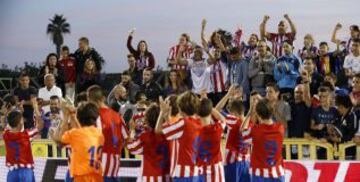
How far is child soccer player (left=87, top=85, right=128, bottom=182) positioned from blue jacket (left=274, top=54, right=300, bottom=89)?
5737mm

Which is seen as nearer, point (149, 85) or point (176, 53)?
point (149, 85)

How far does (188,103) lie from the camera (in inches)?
403

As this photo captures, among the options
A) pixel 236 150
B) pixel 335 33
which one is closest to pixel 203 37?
pixel 335 33

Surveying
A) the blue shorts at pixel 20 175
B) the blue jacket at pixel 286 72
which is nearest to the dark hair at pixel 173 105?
the blue shorts at pixel 20 175

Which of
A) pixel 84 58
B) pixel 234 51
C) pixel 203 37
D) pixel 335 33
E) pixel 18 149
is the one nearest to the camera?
pixel 18 149

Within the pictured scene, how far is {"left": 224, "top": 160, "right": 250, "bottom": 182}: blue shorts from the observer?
470 inches

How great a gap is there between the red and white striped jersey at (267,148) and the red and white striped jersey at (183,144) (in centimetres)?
111

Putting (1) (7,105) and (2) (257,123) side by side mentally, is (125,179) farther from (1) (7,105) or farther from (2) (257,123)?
(1) (7,105)

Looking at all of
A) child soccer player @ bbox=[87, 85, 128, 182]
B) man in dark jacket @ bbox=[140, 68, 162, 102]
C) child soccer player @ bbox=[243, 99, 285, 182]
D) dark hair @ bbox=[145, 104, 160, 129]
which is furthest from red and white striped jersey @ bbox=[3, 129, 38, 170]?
man in dark jacket @ bbox=[140, 68, 162, 102]

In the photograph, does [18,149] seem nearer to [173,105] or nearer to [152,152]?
[152,152]

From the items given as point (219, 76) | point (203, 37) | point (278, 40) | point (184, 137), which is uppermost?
point (203, 37)

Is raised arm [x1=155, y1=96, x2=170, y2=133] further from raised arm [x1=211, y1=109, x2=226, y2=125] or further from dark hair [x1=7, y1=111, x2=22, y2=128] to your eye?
dark hair [x1=7, y1=111, x2=22, y2=128]

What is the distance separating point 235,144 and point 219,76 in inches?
204

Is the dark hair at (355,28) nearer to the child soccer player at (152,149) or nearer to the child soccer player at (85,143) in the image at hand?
the child soccer player at (152,149)
